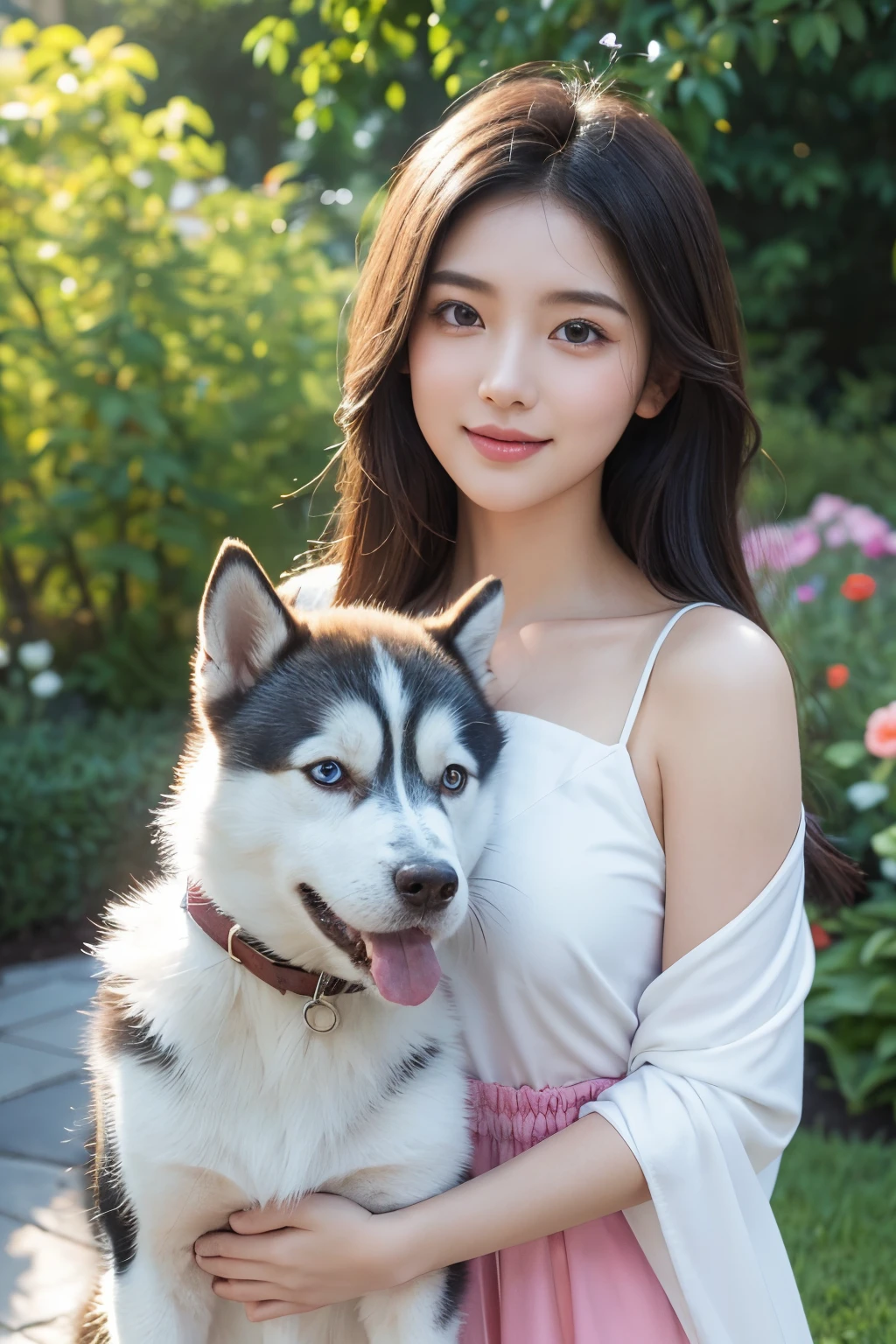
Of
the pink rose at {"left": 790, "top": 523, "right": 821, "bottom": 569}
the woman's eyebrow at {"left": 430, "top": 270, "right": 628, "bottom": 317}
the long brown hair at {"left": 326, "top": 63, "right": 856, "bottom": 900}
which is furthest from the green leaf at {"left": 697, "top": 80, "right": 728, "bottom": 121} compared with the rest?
the pink rose at {"left": 790, "top": 523, "right": 821, "bottom": 569}

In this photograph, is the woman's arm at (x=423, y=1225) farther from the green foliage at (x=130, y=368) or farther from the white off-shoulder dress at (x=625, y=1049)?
the green foliage at (x=130, y=368)

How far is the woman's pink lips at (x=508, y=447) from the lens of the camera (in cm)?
214

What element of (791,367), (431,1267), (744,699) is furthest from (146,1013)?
(791,367)

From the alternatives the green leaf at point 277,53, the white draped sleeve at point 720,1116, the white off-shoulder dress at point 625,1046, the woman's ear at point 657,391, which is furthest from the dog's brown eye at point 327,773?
the green leaf at point 277,53

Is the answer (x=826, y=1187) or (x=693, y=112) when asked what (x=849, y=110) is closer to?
(x=693, y=112)

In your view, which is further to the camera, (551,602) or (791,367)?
(791,367)

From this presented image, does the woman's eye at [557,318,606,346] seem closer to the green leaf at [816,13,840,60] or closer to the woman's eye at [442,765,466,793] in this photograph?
the woman's eye at [442,765,466,793]

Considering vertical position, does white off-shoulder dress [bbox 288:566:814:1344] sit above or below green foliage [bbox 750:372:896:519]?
above

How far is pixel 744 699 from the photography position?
6.40 ft

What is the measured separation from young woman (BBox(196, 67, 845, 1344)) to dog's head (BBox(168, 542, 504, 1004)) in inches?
8.5

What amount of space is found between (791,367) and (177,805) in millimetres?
9807

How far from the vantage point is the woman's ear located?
2.31m

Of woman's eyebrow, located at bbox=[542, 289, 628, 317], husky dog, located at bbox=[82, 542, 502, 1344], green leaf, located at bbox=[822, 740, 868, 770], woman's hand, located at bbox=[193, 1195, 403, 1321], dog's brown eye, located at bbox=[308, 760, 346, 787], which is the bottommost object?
green leaf, located at bbox=[822, 740, 868, 770]

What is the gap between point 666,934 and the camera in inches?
77.5
